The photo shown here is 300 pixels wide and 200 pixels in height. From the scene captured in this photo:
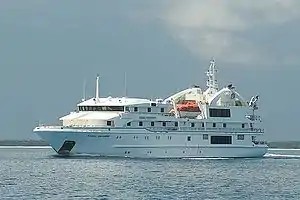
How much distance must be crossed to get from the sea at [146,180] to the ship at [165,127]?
2.34 metres

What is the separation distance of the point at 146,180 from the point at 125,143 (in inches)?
1153

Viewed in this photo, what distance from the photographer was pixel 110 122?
10194 cm

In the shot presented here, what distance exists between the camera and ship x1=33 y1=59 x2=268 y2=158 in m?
102

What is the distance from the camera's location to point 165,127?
106000 millimetres

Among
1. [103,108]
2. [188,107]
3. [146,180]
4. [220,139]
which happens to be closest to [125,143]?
[103,108]

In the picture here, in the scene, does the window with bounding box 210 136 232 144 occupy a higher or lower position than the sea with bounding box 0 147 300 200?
higher

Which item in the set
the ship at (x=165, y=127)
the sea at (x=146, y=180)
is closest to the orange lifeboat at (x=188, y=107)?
the ship at (x=165, y=127)

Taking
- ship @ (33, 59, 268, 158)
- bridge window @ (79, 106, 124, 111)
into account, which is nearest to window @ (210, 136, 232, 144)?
ship @ (33, 59, 268, 158)

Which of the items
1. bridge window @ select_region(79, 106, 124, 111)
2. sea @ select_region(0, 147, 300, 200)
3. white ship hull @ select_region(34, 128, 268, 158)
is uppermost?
bridge window @ select_region(79, 106, 124, 111)

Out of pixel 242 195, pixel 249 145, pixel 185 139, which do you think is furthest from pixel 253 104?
pixel 242 195

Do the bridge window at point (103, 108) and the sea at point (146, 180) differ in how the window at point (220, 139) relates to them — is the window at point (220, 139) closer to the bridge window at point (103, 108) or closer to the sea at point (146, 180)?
the sea at point (146, 180)

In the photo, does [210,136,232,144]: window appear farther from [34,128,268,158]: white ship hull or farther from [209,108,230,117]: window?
[209,108,230,117]: window

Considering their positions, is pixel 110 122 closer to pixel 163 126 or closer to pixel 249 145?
pixel 163 126

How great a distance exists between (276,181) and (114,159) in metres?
26.9
